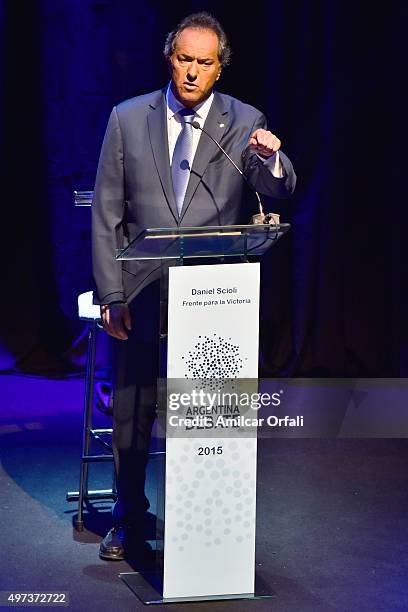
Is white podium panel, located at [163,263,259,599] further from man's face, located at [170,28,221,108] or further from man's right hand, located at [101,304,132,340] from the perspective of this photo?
man's face, located at [170,28,221,108]

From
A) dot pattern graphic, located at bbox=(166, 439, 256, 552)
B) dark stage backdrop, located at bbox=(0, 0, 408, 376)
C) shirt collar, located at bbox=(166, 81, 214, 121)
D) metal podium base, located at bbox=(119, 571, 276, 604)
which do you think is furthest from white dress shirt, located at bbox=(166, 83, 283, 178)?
dark stage backdrop, located at bbox=(0, 0, 408, 376)

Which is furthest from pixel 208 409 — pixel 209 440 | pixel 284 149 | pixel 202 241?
pixel 284 149

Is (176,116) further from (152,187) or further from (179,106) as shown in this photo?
(152,187)

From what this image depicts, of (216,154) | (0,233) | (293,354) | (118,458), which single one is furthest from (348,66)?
(118,458)

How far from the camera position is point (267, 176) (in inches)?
129

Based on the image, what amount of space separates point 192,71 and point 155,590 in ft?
5.02

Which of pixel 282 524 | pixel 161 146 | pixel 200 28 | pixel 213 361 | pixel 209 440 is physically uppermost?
pixel 200 28

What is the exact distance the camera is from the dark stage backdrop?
6.12 m

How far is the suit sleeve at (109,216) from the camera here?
11.3 feet

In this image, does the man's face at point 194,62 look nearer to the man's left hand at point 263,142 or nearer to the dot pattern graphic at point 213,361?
the man's left hand at point 263,142

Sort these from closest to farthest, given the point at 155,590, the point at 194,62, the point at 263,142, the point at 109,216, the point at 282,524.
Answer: the point at 263,142, the point at 155,590, the point at 194,62, the point at 109,216, the point at 282,524

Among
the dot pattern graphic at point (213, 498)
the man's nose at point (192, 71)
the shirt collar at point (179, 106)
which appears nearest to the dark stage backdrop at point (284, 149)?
the shirt collar at point (179, 106)

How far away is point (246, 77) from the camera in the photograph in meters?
6.15

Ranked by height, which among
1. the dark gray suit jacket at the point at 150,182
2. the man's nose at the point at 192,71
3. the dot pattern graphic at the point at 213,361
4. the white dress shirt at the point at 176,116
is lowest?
the dot pattern graphic at the point at 213,361
